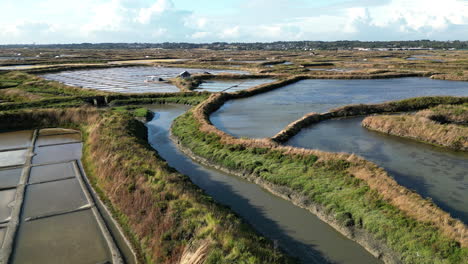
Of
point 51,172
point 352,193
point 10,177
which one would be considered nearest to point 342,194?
point 352,193

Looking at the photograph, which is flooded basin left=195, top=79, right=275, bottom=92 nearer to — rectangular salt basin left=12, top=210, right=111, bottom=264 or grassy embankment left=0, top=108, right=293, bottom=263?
grassy embankment left=0, top=108, right=293, bottom=263

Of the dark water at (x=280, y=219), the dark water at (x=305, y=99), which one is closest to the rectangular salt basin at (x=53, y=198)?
the dark water at (x=280, y=219)

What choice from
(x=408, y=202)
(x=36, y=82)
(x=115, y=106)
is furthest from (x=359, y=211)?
(x=36, y=82)

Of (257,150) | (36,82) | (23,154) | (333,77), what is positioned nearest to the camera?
(257,150)

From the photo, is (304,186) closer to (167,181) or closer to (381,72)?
(167,181)

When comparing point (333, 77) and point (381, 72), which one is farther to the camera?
point (381, 72)
